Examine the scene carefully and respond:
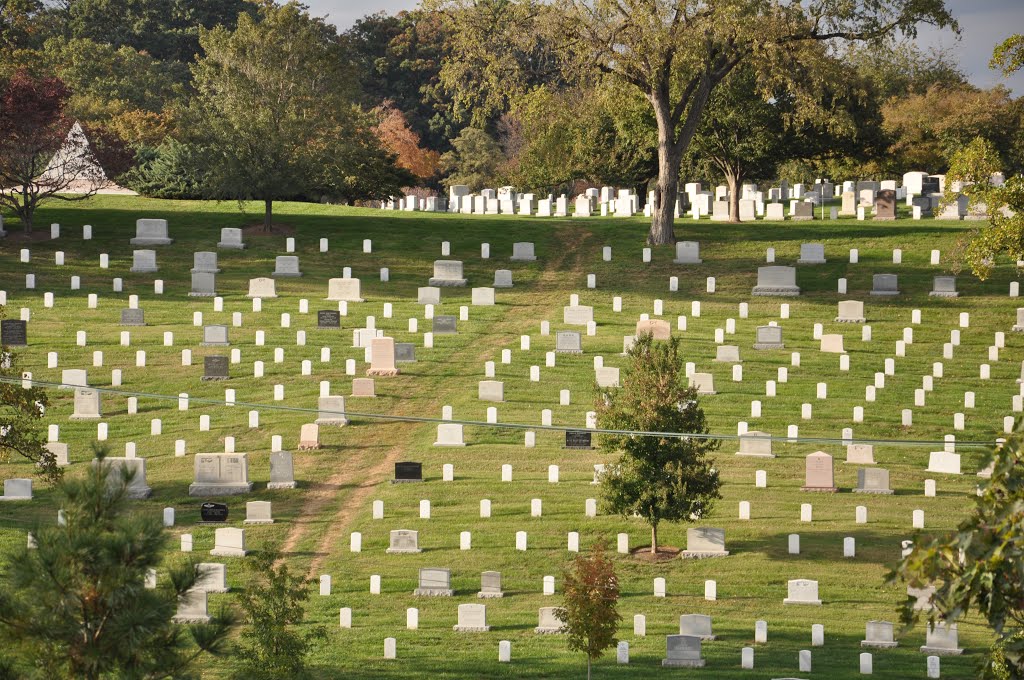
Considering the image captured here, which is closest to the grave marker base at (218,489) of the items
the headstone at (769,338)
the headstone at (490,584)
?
the headstone at (490,584)

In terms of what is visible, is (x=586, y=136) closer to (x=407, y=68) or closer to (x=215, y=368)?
(x=215, y=368)

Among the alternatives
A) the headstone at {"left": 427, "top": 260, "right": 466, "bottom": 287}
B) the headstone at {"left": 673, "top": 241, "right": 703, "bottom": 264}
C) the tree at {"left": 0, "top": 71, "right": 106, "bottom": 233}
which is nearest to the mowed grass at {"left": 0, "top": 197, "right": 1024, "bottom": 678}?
the headstone at {"left": 673, "top": 241, "right": 703, "bottom": 264}

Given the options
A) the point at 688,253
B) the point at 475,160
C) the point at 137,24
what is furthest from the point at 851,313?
the point at 137,24

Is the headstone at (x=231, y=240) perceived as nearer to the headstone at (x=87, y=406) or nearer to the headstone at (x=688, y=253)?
the headstone at (x=688, y=253)

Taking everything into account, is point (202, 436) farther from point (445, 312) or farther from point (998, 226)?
point (998, 226)

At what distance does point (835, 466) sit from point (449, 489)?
27.6 ft

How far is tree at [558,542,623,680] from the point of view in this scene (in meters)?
20.0

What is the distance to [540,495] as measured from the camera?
28297 millimetres

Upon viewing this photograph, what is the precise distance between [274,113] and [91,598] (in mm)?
38981

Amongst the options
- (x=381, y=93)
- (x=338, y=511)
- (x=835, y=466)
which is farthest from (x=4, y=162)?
(x=381, y=93)

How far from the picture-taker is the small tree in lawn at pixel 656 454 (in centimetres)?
→ 2567

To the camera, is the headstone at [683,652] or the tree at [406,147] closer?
the headstone at [683,652]

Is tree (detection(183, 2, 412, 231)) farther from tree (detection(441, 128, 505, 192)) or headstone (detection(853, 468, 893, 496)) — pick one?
tree (detection(441, 128, 505, 192))

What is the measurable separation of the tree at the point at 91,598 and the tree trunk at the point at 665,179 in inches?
1433
